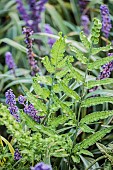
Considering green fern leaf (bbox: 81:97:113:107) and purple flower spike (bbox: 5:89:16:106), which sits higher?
purple flower spike (bbox: 5:89:16:106)

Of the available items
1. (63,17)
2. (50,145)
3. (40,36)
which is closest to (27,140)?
(50,145)

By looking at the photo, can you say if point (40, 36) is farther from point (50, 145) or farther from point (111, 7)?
point (50, 145)

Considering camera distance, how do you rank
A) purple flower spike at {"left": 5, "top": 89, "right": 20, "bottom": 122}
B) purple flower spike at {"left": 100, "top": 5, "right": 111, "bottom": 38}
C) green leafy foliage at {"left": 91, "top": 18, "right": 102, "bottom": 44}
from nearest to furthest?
green leafy foliage at {"left": 91, "top": 18, "right": 102, "bottom": 44}
purple flower spike at {"left": 5, "top": 89, "right": 20, "bottom": 122}
purple flower spike at {"left": 100, "top": 5, "right": 111, "bottom": 38}

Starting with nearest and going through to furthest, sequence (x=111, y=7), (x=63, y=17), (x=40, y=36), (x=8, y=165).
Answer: (x=8, y=165)
(x=40, y=36)
(x=111, y=7)
(x=63, y=17)

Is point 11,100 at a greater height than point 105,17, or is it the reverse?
point 105,17

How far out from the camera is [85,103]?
1.13 metres

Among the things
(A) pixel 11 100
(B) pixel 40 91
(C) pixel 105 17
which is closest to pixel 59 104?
(B) pixel 40 91

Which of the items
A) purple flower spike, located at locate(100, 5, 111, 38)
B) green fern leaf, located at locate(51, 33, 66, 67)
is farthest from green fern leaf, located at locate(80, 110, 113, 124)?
purple flower spike, located at locate(100, 5, 111, 38)

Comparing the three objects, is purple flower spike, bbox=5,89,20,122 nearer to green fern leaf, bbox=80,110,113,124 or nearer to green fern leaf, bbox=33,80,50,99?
green fern leaf, bbox=33,80,50,99

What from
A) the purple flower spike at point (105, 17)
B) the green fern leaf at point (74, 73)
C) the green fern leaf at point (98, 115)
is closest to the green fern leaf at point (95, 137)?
the green fern leaf at point (98, 115)

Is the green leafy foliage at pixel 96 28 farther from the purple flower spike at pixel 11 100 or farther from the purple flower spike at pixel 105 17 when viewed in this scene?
the purple flower spike at pixel 105 17

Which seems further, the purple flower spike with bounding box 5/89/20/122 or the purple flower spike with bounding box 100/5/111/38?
the purple flower spike with bounding box 100/5/111/38

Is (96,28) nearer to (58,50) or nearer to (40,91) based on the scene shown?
(58,50)

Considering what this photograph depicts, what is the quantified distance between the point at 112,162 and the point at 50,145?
21cm
